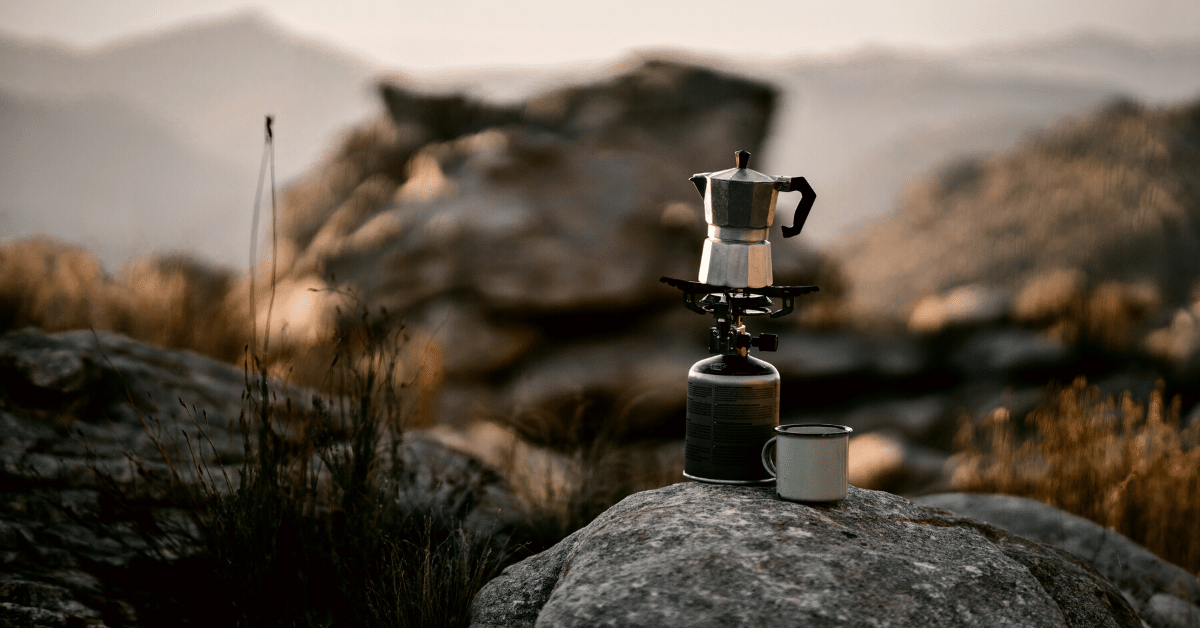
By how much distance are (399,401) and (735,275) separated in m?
1.33

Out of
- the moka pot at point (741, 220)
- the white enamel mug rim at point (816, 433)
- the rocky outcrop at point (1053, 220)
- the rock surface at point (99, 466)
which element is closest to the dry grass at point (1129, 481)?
the white enamel mug rim at point (816, 433)

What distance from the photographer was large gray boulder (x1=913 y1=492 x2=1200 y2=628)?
310 cm

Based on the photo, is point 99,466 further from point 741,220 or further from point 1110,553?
point 1110,553

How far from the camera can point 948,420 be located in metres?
8.65

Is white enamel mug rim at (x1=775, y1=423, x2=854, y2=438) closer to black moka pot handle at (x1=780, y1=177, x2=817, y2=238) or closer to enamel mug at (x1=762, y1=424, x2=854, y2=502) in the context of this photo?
enamel mug at (x1=762, y1=424, x2=854, y2=502)

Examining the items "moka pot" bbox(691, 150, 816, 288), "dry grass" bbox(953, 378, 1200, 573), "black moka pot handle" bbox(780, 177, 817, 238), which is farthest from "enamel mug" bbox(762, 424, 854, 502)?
"dry grass" bbox(953, 378, 1200, 573)

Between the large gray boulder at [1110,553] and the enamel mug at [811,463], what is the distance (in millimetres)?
1163

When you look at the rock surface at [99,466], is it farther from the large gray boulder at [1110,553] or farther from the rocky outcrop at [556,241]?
the rocky outcrop at [556,241]

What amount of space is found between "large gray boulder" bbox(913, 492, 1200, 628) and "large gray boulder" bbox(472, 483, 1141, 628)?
2.79 feet

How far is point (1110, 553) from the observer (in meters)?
3.38

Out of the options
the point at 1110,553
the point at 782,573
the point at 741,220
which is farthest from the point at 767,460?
the point at 1110,553

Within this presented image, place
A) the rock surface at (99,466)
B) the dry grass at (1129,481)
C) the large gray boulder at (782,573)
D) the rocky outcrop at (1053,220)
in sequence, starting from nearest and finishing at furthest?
the large gray boulder at (782,573) < the rock surface at (99,466) < the dry grass at (1129,481) < the rocky outcrop at (1053,220)

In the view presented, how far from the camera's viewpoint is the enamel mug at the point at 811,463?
2.15 m

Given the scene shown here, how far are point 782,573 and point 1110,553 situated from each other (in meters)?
2.22
